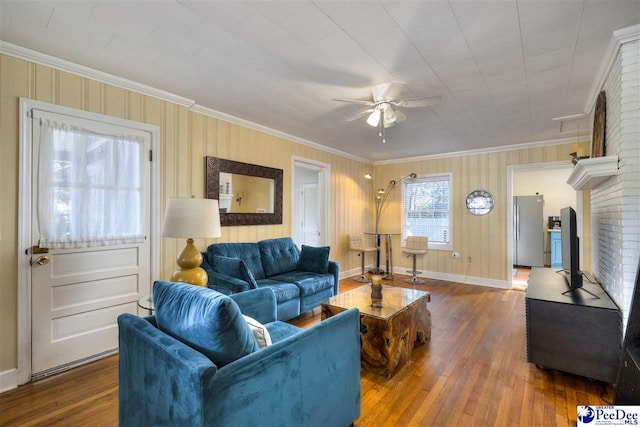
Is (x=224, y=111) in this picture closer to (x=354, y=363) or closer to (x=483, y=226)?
(x=354, y=363)

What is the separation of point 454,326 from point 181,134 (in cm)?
367

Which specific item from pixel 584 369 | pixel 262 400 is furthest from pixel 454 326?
pixel 262 400

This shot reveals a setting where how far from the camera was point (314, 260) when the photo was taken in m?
3.87

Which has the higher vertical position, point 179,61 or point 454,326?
point 179,61

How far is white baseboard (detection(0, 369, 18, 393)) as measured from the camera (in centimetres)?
206

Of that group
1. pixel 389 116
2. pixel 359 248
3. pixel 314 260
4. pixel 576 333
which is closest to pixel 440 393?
pixel 576 333

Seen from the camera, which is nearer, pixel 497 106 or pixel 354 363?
pixel 354 363

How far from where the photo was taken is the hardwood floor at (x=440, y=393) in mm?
1797

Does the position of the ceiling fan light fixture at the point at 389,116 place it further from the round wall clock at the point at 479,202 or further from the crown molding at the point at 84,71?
the round wall clock at the point at 479,202

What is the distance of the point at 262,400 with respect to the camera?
1198 mm

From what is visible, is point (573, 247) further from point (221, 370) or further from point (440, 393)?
point (221, 370)

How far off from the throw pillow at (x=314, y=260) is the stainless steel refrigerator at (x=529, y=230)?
531 cm

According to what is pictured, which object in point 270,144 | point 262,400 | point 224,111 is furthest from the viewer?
point 270,144

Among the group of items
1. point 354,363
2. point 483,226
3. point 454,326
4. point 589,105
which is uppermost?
point 589,105
